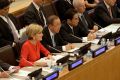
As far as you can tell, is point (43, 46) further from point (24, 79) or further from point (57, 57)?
point (24, 79)

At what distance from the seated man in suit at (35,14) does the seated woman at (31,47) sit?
43.2 inches

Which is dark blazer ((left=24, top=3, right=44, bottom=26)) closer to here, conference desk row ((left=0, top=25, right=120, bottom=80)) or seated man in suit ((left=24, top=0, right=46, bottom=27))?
seated man in suit ((left=24, top=0, right=46, bottom=27))

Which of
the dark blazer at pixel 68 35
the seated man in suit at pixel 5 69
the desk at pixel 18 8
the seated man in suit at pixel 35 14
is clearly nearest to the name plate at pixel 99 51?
the dark blazer at pixel 68 35

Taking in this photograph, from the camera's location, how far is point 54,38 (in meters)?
A: 4.43

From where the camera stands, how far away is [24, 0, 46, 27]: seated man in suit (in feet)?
16.5

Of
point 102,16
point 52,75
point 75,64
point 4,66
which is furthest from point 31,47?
point 102,16

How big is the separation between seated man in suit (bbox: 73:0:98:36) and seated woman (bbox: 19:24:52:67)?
1.21 metres

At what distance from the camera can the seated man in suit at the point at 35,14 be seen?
5016 mm

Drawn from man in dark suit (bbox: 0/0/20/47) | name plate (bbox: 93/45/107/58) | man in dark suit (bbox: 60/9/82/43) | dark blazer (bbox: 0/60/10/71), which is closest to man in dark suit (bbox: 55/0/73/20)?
man in dark suit (bbox: 60/9/82/43)

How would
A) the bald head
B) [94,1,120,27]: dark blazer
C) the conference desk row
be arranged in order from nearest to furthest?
the conference desk row → the bald head → [94,1,120,27]: dark blazer

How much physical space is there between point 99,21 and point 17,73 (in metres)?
2.42

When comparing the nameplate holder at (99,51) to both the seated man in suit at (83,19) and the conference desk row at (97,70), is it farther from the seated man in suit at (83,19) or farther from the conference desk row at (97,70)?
the seated man in suit at (83,19)

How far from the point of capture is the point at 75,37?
15.0 ft

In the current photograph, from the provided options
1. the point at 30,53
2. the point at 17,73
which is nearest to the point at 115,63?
the point at 30,53
